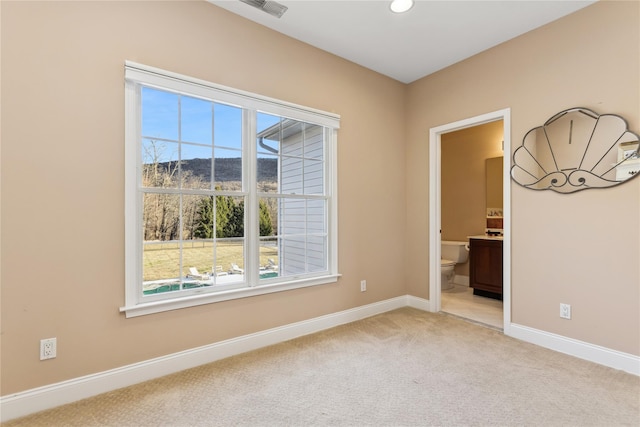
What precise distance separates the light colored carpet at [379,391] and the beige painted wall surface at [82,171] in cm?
28

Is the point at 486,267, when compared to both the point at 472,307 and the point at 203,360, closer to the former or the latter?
the point at 472,307

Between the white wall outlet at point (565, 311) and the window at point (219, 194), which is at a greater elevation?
the window at point (219, 194)

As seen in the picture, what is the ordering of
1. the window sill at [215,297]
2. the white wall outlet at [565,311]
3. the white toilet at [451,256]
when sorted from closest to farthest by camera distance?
the window sill at [215,297]
the white wall outlet at [565,311]
the white toilet at [451,256]

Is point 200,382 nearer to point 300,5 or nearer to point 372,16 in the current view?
point 300,5

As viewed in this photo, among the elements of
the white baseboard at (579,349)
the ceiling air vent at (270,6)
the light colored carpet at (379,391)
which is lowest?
the light colored carpet at (379,391)

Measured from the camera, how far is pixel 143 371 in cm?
208

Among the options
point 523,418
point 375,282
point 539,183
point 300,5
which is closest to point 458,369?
point 523,418

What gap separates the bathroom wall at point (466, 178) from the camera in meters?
4.93

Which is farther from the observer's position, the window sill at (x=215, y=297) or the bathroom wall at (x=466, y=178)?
the bathroom wall at (x=466, y=178)

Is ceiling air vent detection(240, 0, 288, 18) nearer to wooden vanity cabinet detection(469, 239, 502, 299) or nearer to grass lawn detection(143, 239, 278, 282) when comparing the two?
grass lawn detection(143, 239, 278, 282)

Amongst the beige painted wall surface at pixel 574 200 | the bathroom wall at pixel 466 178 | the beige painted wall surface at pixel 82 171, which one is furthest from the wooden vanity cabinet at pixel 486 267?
the beige painted wall surface at pixel 82 171

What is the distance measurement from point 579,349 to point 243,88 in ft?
11.3

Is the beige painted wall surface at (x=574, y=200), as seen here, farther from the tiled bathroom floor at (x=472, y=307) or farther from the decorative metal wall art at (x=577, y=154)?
the tiled bathroom floor at (x=472, y=307)

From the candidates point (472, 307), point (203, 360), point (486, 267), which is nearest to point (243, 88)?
point (203, 360)
